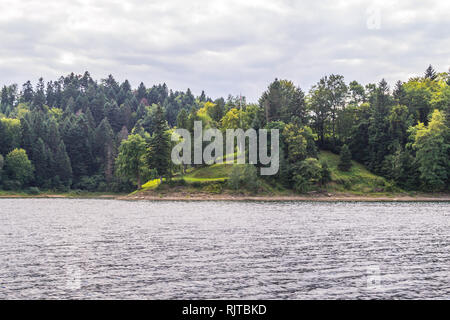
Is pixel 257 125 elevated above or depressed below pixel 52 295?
above

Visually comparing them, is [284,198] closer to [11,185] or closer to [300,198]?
[300,198]

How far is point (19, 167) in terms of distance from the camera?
13562 centimetres

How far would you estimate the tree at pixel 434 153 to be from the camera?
368 feet

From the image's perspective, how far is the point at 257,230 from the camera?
47438 millimetres

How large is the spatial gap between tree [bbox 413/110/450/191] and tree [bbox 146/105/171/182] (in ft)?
209

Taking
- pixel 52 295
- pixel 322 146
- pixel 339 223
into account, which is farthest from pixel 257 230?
pixel 322 146

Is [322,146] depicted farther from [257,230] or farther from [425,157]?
[257,230]

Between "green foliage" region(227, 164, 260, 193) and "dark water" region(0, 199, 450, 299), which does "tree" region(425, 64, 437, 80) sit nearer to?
"green foliage" region(227, 164, 260, 193)

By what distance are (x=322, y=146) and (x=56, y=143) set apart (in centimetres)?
9009

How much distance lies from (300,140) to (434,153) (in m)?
33.6

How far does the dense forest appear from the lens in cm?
11544

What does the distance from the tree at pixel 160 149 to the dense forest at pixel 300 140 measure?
10.1 inches

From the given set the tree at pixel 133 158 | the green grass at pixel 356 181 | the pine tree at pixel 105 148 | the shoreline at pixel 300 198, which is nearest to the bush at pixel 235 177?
the shoreline at pixel 300 198

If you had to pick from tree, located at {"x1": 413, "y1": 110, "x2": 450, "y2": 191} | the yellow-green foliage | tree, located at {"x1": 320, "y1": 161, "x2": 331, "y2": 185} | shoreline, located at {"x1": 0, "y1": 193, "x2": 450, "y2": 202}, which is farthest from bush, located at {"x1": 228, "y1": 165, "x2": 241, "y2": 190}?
tree, located at {"x1": 413, "y1": 110, "x2": 450, "y2": 191}
